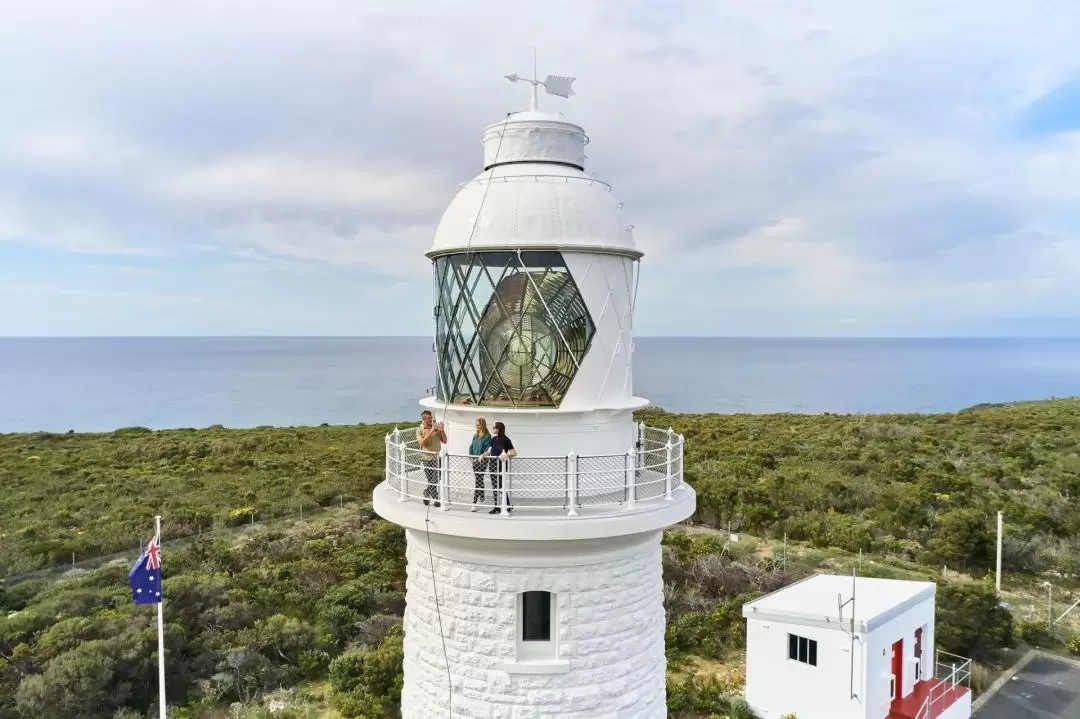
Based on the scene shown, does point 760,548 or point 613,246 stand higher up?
point 613,246

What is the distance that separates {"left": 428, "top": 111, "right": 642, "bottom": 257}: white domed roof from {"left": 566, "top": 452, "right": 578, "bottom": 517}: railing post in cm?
215

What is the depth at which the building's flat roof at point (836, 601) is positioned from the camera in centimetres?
1363

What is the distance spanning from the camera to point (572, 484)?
721cm

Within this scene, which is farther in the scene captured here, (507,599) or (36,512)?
(36,512)

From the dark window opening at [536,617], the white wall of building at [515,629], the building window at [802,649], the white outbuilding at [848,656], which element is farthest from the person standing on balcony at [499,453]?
the building window at [802,649]

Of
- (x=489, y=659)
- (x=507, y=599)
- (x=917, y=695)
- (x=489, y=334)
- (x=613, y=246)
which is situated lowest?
(x=917, y=695)

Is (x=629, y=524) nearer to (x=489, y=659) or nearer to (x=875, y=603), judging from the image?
(x=489, y=659)

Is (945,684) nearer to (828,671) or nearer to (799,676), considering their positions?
(828,671)

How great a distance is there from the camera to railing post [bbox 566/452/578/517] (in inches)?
281

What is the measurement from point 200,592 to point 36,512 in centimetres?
1180

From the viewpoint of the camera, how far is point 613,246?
779 centimetres

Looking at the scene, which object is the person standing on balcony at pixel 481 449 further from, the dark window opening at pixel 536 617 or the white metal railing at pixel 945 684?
the white metal railing at pixel 945 684

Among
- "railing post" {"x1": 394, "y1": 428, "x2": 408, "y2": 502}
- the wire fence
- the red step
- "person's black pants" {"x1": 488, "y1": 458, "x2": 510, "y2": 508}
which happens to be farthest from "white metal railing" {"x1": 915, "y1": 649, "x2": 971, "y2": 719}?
the wire fence

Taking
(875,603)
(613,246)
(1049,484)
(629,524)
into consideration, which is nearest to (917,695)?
(875,603)
